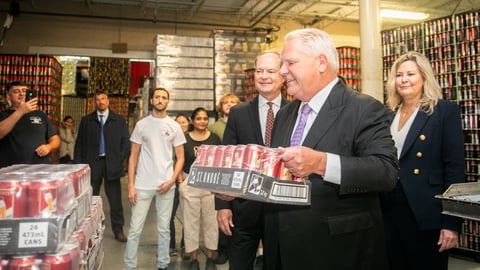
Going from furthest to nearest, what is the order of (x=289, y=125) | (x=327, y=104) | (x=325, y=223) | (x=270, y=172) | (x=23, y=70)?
1. (x=23, y=70)
2. (x=289, y=125)
3. (x=327, y=104)
4. (x=325, y=223)
5. (x=270, y=172)

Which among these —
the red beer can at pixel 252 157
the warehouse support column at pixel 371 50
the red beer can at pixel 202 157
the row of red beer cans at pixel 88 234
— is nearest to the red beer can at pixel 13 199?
the row of red beer cans at pixel 88 234

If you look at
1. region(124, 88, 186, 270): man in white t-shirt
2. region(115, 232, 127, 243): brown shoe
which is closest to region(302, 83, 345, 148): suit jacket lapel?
region(124, 88, 186, 270): man in white t-shirt

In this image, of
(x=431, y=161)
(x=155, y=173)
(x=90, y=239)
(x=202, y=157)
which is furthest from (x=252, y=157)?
(x=155, y=173)

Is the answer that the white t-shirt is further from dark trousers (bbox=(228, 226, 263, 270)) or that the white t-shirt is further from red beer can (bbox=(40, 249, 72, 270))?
red beer can (bbox=(40, 249, 72, 270))

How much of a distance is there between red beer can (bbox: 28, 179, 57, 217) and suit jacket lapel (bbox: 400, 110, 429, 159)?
1.71 m

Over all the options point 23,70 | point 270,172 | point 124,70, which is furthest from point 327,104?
point 124,70

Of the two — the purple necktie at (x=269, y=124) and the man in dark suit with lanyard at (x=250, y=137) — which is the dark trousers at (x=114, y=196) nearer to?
the man in dark suit with lanyard at (x=250, y=137)

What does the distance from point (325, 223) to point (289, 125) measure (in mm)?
460

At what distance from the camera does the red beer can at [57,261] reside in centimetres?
126

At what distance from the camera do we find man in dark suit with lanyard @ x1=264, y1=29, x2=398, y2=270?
133 cm

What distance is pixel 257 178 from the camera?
121cm

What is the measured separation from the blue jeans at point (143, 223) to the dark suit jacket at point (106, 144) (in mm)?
1655

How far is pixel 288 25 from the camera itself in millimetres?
12383

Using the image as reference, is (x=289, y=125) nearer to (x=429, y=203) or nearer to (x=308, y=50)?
(x=308, y=50)
